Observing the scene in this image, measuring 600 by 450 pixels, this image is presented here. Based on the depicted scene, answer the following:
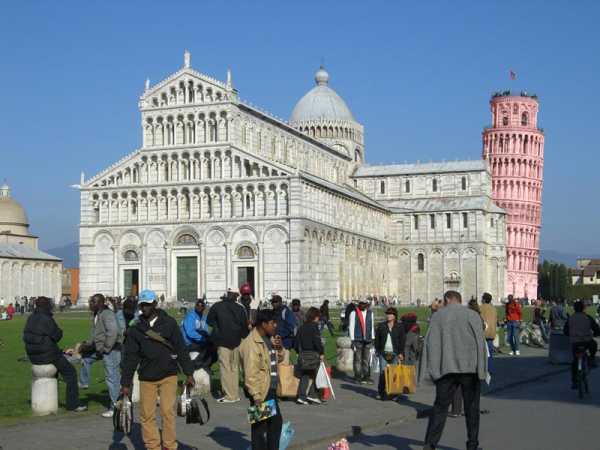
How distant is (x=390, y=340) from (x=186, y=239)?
186 ft

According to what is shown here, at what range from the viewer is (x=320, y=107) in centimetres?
10150

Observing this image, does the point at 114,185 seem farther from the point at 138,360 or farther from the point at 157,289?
the point at 138,360

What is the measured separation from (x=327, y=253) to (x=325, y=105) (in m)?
28.4

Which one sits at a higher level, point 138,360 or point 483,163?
point 483,163

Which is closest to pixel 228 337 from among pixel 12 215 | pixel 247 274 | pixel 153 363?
pixel 153 363

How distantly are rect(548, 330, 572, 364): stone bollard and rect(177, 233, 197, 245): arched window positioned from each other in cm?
5013

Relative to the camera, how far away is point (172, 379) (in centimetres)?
1211

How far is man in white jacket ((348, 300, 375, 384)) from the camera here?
70.6 ft

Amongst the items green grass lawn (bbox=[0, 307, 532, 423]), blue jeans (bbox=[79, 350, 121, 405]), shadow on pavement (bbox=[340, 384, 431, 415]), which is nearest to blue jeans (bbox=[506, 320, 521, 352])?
green grass lawn (bbox=[0, 307, 532, 423])

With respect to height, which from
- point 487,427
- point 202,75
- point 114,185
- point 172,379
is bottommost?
point 487,427

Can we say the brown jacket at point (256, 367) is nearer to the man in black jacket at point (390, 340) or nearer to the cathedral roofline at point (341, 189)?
the man in black jacket at point (390, 340)

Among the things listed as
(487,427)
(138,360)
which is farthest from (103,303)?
(487,427)

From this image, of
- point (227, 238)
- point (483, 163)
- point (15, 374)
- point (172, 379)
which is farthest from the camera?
point (483, 163)

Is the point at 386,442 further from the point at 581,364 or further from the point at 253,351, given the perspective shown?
the point at 581,364
